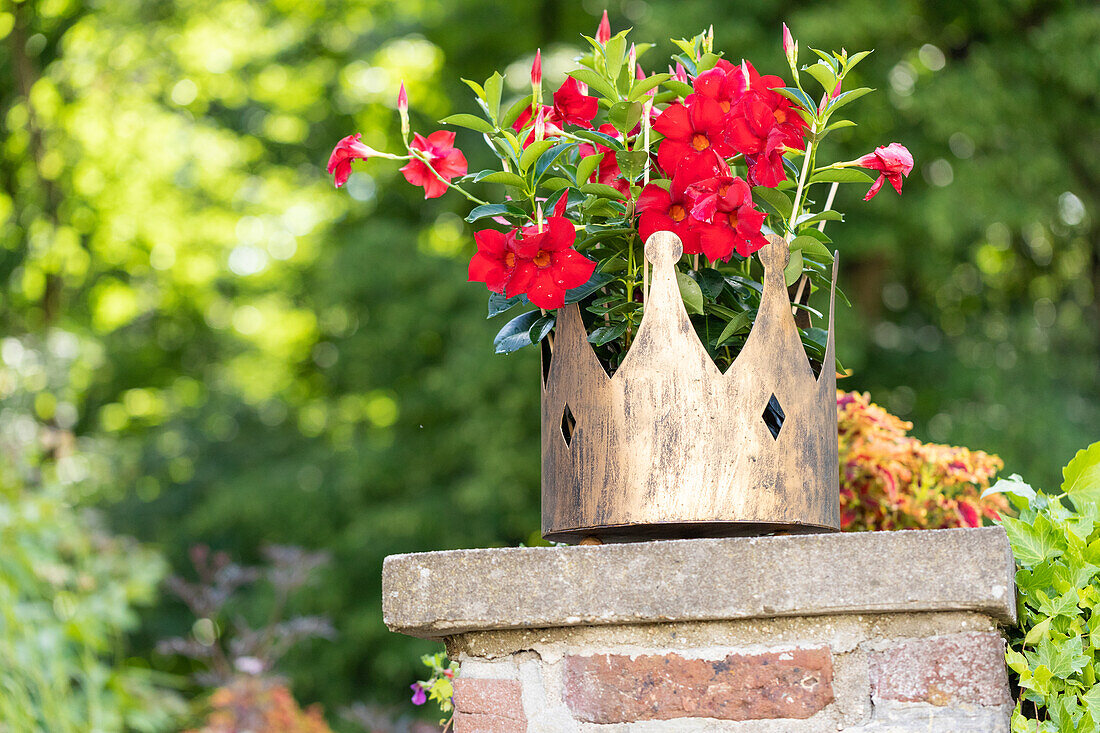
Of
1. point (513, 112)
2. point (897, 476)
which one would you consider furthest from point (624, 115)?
point (897, 476)

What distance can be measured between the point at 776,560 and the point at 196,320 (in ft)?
29.2

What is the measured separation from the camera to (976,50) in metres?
5.34

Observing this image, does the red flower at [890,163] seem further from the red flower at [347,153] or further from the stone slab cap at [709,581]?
the red flower at [347,153]

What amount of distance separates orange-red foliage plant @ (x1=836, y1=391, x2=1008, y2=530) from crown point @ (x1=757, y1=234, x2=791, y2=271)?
63cm

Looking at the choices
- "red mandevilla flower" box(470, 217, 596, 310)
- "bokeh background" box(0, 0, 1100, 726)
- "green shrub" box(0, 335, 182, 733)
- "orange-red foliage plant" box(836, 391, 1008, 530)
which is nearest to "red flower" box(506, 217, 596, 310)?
"red mandevilla flower" box(470, 217, 596, 310)

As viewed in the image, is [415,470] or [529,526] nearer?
[529,526]

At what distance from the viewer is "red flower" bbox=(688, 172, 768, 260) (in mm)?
1032

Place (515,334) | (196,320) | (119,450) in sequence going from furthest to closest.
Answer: (196,320) < (119,450) < (515,334)

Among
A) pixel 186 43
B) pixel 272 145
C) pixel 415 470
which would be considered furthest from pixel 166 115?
pixel 415 470

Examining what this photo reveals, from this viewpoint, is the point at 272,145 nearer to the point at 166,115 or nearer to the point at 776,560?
the point at 166,115

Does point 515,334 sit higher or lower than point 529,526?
higher

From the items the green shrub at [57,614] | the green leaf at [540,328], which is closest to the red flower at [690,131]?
the green leaf at [540,328]

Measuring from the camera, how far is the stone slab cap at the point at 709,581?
2.98 feet

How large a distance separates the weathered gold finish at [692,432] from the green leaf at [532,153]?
0.16 meters
